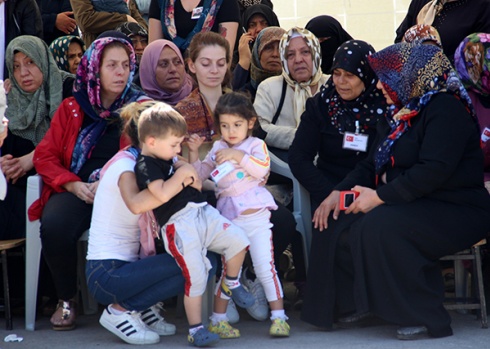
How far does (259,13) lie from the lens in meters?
6.77

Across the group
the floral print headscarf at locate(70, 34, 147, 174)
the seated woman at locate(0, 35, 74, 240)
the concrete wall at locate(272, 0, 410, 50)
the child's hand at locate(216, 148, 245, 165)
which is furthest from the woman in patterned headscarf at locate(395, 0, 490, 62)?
the concrete wall at locate(272, 0, 410, 50)

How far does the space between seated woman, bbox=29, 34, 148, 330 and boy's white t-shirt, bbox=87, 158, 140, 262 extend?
0.92ft

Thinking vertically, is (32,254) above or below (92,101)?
below

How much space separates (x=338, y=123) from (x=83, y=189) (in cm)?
143

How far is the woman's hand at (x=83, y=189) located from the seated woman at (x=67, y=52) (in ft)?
5.39

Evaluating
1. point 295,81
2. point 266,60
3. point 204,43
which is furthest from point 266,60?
point 204,43

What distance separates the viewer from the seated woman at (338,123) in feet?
15.5

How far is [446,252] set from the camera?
4.17 metres

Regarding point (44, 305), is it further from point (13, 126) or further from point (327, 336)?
point (327, 336)

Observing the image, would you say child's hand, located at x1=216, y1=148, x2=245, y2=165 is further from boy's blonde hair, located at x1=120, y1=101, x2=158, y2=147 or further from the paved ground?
the paved ground

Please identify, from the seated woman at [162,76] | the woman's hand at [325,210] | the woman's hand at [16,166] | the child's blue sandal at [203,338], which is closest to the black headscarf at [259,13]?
the seated woman at [162,76]

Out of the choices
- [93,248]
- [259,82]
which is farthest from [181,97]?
[93,248]

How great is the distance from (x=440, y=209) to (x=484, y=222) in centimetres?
24

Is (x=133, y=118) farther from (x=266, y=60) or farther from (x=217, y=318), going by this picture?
(x=266, y=60)
